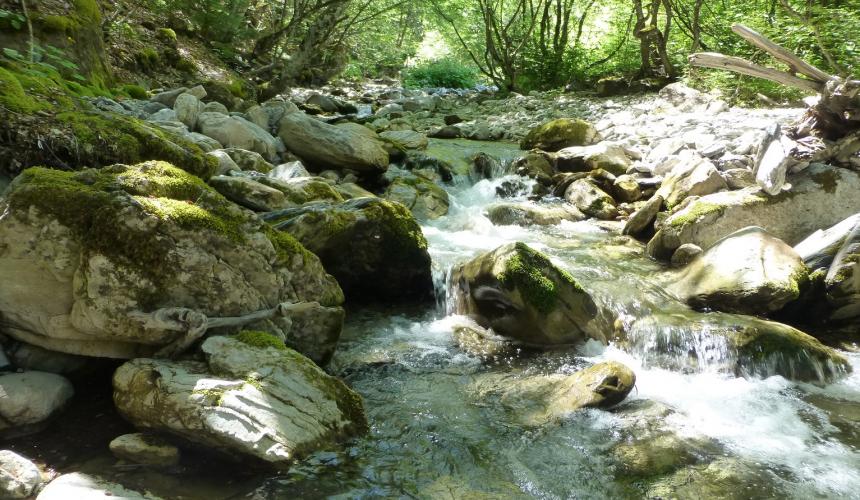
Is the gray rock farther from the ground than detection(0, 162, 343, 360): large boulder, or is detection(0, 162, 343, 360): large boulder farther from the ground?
the gray rock

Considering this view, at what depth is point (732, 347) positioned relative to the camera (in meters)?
4.94

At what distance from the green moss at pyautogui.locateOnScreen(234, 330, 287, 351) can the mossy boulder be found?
946 centimetres

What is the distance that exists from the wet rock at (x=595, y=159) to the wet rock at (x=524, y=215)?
1.70 metres

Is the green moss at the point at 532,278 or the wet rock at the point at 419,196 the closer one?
the green moss at the point at 532,278

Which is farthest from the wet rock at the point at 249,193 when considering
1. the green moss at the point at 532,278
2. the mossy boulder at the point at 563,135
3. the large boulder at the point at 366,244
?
the mossy boulder at the point at 563,135

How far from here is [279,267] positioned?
411cm

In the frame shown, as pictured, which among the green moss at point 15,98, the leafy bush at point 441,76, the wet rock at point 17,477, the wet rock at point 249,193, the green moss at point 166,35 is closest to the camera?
the wet rock at point 17,477

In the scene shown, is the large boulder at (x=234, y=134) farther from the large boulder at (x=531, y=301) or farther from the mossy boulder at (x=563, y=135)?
the mossy boulder at (x=563, y=135)

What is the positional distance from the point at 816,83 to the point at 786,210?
1.60m

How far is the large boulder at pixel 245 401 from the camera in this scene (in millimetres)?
2898

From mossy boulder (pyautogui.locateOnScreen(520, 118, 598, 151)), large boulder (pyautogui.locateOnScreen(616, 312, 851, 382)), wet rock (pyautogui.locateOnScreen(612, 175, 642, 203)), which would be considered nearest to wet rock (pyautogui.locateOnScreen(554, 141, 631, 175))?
wet rock (pyautogui.locateOnScreen(612, 175, 642, 203))

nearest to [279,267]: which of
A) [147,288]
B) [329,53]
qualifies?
[147,288]

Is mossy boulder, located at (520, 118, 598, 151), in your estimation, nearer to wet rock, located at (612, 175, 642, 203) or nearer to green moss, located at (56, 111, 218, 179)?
wet rock, located at (612, 175, 642, 203)

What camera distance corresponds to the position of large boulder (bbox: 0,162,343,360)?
10.8ft
